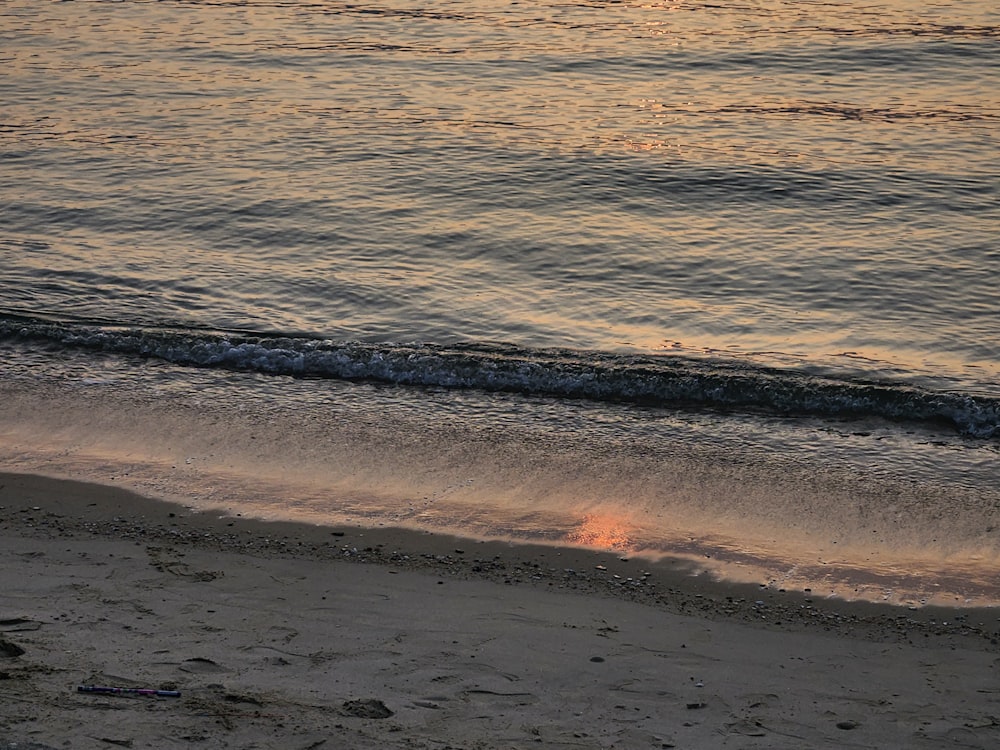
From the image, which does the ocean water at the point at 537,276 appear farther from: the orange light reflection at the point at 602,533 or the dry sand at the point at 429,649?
the dry sand at the point at 429,649

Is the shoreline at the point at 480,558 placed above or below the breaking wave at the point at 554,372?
below

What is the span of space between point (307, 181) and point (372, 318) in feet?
15.6

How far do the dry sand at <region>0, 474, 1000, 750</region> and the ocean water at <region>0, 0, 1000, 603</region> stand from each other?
46 centimetres

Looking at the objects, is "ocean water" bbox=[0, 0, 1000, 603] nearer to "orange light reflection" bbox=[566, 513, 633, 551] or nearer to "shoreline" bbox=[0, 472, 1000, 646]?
"orange light reflection" bbox=[566, 513, 633, 551]

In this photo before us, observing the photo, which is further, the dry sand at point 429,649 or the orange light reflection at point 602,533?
the orange light reflection at point 602,533

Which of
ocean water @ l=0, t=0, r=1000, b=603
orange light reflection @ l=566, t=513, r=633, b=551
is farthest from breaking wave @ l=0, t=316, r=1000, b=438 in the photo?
orange light reflection @ l=566, t=513, r=633, b=551

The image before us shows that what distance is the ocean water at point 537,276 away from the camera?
867cm

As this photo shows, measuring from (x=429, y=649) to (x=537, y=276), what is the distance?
765 centimetres

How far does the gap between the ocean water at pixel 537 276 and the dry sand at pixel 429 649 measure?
456 mm

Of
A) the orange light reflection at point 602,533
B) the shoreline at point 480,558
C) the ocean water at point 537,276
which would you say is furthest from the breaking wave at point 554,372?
the shoreline at point 480,558

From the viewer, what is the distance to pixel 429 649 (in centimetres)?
640

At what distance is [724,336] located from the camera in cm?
1184

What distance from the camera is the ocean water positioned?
867 centimetres

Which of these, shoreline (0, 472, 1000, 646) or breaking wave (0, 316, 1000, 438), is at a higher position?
breaking wave (0, 316, 1000, 438)
